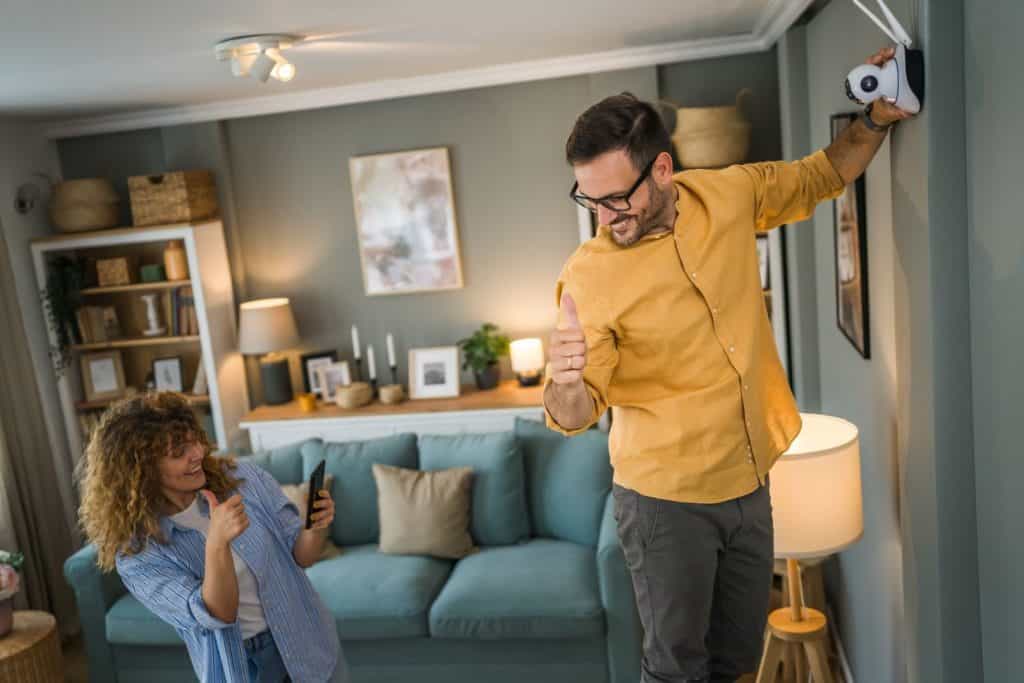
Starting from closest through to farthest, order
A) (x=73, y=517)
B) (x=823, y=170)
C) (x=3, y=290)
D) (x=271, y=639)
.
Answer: (x=823, y=170) < (x=271, y=639) < (x=3, y=290) < (x=73, y=517)

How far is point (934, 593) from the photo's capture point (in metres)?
1.64

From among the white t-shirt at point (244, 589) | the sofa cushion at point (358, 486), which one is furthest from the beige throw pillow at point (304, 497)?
the white t-shirt at point (244, 589)

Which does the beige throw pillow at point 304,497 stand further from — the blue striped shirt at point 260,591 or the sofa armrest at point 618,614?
the blue striped shirt at point 260,591

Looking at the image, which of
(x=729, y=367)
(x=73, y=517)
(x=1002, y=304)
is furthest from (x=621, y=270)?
(x=73, y=517)

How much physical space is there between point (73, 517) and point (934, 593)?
4.65 meters

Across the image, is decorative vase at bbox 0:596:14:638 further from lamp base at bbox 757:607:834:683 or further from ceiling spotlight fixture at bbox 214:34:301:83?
lamp base at bbox 757:607:834:683

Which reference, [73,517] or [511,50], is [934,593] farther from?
[73,517]

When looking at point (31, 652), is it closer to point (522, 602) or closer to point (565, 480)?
point (522, 602)

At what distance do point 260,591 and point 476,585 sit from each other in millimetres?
1447

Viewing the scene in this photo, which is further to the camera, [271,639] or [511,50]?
[511,50]

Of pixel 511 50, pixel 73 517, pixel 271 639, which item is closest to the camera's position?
pixel 271 639

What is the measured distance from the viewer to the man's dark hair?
5.27 ft

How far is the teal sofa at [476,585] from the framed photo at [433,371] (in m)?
0.79

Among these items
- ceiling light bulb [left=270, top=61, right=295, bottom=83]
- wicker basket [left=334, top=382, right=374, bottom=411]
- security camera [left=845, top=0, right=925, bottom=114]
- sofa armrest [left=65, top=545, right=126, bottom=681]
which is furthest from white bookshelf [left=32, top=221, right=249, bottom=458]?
security camera [left=845, top=0, right=925, bottom=114]
